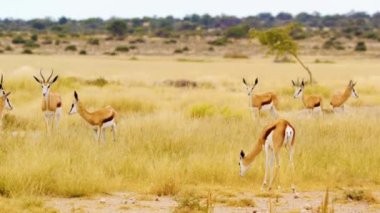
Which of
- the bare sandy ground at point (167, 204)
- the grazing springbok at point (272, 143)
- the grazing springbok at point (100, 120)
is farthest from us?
the grazing springbok at point (100, 120)

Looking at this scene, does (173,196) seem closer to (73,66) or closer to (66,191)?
(66,191)

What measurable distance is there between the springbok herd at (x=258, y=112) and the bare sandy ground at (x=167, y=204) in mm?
419

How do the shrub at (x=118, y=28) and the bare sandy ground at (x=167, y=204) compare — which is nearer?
the bare sandy ground at (x=167, y=204)

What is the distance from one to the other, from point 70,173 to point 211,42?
262 feet

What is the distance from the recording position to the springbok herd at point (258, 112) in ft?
37.3

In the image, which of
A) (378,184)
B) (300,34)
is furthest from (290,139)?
(300,34)

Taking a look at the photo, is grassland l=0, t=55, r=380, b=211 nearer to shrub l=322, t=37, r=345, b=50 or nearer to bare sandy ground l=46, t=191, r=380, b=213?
bare sandy ground l=46, t=191, r=380, b=213

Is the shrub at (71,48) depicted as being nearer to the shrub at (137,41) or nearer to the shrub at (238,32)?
the shrub at (137,41)

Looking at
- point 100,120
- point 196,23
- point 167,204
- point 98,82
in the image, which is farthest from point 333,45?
point 196,23

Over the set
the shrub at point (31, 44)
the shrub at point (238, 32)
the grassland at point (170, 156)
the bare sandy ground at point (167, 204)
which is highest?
the grassland at point (170, 156)

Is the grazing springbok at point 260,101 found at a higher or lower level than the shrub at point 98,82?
higher

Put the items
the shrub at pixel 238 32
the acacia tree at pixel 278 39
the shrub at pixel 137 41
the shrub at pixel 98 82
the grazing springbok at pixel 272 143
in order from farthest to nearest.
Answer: the shrub at pixel 238 32, the shrub at pixel 137 41, the acacia tree at pixel 278 39, the shrub at pixel 98 82, the grazing springbok at pixel 272 143

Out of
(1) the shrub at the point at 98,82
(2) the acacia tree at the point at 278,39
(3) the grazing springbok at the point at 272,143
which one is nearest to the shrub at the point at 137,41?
(2) the acacia tree at the point at 278,39

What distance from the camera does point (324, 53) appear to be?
77.9m
